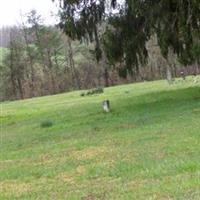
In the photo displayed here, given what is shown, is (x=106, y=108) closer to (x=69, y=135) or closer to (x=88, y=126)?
(x=88, y=126)

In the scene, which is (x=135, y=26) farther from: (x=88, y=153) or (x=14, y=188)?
(x=14, y=188)

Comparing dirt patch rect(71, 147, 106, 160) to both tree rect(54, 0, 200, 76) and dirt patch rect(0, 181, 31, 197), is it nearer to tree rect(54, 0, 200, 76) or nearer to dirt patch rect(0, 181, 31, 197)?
dirt patch rect(0, 181, 31, 197)

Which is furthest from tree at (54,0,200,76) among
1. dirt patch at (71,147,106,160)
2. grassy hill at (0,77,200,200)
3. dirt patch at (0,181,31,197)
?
dirt patch at (0,181,31,197)

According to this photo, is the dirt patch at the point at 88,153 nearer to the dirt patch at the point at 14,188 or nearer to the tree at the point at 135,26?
the dirt patch at the point at 14,188

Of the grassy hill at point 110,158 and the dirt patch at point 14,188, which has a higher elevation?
the grassy hill at point 110,158

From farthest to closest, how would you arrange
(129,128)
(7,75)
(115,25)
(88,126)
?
(7,75) < (115,25) < (88,126) < (129,128)

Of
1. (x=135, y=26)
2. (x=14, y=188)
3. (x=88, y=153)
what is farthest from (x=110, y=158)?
(x=135, y=26)

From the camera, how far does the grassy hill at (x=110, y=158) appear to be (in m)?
8.83

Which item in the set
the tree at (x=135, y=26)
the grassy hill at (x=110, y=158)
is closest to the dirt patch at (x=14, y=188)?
the grassy hill at (x=110, y=158)

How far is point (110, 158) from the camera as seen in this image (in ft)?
39.5

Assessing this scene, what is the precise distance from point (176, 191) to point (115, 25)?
17918 millimetres

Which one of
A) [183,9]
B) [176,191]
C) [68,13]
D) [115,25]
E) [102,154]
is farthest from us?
[115,25]

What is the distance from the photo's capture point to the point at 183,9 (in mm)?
21312

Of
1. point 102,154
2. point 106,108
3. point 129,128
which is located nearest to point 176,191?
point 102,154
